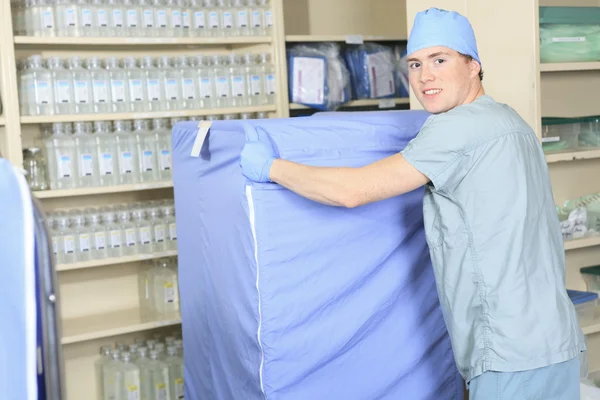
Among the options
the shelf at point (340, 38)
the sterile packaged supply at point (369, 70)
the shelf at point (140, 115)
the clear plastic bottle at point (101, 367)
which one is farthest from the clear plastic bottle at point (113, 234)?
the sterile packaged supply at point (369, 70)

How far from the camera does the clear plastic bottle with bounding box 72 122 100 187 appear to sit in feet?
11.3

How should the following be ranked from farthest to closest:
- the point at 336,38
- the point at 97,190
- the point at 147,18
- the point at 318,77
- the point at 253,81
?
the point at 336,38 → the point at 318,77 → the point at 253,81 → the point at 147,18 → the point at 97,190

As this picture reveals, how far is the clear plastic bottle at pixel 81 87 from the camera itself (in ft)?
11.1

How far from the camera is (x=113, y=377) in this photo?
3668 mm

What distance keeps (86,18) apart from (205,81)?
589 millimetres

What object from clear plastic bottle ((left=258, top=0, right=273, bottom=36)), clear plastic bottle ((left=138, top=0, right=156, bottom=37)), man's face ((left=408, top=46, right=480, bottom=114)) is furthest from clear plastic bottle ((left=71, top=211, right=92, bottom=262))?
man's face ((left=408, top=46, right=480, bottom=114))

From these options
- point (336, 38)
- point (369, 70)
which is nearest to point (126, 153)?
point (336, 38)

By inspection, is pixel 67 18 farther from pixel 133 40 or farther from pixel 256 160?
pixel 256 160

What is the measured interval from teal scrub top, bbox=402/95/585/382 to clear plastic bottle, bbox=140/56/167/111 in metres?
1.85

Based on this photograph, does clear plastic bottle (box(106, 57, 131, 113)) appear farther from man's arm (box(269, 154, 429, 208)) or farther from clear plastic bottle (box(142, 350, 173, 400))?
man's arm (box(269, 154, 429, 208))

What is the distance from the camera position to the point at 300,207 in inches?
82.6

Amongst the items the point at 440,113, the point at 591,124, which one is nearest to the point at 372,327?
the point at 440,113

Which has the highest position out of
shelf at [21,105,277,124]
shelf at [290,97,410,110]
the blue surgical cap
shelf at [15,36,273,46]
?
shelf at [15,36,273,46]

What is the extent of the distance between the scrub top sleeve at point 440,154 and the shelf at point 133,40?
1.94 metres
